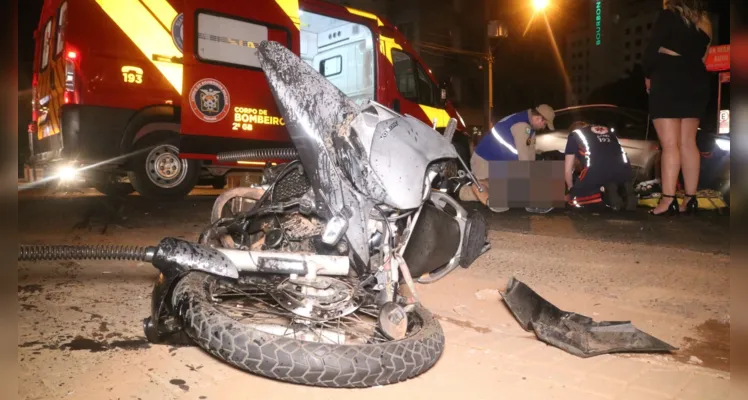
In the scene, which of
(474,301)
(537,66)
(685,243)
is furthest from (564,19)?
(474,301)

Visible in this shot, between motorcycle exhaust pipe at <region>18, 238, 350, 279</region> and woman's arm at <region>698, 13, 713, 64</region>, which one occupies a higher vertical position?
woman's arm at <region>698, 13, 713, 64</region>

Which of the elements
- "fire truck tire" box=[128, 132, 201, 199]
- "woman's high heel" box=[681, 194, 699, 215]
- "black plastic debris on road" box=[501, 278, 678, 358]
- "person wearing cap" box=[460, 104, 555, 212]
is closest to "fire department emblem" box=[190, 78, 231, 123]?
"fire truck tire" box=[128, 132, 201, 199]

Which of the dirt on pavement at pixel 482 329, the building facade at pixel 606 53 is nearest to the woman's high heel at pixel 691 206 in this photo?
the dirt on pavement at pixel 482 329

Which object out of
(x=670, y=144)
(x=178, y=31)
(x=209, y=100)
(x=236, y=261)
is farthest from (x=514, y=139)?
(x=236, y=261)

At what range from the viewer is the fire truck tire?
627cm

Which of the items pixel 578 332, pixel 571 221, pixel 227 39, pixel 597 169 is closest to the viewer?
pixel 578 332

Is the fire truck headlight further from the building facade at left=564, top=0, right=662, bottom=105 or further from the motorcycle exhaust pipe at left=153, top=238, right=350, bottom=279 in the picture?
the building facade at left=564, top=0, right=662, bottom=105

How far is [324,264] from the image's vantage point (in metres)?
1.78

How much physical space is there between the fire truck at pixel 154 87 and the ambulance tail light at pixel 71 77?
1 centimetres

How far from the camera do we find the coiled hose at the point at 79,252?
178 centimetres

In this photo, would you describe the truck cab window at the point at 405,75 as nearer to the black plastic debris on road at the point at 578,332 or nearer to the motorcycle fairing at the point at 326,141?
the black plastic debris on road at the point at 578,332

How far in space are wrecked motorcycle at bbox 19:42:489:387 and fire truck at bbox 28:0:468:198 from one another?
376cm

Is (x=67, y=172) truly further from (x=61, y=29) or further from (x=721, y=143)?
(x=721, y=143)

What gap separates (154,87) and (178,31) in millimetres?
742
